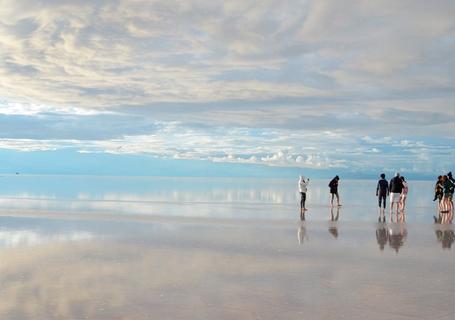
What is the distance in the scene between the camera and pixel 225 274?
1121cm

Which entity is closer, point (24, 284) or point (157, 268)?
point (24, 284)

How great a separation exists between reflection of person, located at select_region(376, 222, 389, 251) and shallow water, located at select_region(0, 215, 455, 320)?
19 cm

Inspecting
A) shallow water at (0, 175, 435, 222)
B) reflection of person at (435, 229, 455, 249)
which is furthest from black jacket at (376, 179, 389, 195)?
reflection of person at (435, 229, 455, 249)

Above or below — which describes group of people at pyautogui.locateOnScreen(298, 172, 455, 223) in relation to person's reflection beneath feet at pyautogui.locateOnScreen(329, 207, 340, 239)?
above

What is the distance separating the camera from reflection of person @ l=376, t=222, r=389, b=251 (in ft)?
52.5

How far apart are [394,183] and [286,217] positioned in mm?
7385

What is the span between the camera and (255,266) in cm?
1212

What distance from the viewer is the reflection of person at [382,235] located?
16.0 meters

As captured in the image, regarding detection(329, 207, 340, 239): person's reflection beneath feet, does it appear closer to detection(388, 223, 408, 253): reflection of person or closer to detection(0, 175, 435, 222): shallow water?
detection(0, 175, 435, 222): shallow water

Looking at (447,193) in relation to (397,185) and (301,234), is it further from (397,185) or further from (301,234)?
(301,234)

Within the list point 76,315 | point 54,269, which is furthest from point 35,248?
point 76,315

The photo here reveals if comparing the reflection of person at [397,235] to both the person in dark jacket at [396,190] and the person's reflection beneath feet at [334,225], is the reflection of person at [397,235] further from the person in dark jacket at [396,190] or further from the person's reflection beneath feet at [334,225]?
the person in dark jacket at [396,190]

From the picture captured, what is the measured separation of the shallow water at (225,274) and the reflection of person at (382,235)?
19 centimetres

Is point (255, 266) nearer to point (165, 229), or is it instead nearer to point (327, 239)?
point (327, 239)
